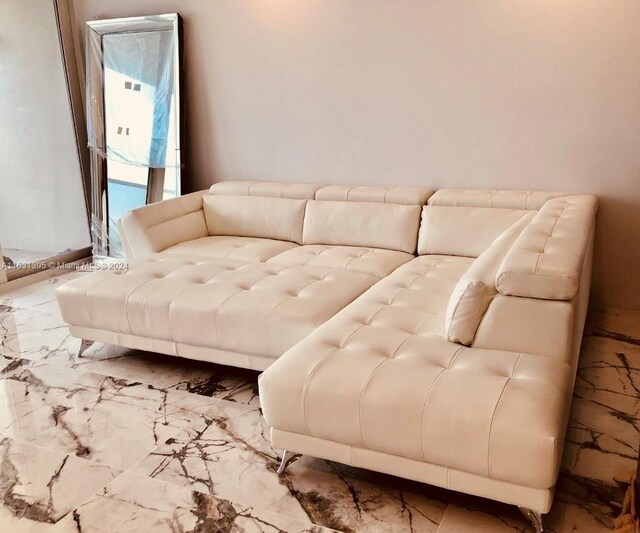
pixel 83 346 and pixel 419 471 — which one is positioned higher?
pixel 419 471

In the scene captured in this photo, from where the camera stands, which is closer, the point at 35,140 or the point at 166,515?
the point at 166,515

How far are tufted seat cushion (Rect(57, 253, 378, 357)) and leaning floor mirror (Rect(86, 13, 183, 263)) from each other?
1.34 metres

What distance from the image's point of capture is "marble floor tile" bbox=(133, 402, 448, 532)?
1691 millimetres

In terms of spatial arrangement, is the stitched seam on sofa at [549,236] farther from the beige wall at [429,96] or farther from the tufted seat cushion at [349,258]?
the tufted seat cushion at [349,258]

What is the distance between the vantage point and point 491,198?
9.79 feet

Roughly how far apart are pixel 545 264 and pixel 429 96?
1728 millimetres

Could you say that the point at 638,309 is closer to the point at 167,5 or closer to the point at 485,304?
the point at 485,304

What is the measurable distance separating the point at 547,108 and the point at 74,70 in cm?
325

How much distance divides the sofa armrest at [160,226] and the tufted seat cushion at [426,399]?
1.62m

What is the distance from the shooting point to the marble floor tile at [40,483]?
5.75ft

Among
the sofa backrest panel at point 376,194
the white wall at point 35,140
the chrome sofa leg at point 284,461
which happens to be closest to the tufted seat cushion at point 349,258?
the sofa backrest panel at point 376,194

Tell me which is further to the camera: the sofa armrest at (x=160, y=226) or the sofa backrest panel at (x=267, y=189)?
the sofa backrest panel at (x=267, y=189)

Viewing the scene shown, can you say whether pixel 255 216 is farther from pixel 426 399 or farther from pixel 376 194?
pixel 426 399

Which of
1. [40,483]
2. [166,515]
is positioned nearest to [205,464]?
[166,515]
